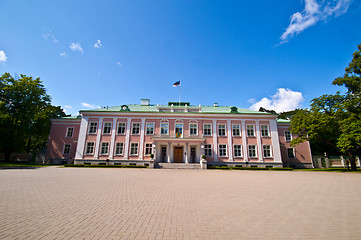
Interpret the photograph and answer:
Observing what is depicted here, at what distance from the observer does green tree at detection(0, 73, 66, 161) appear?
2506 cm

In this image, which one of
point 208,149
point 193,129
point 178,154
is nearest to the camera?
point 178,154

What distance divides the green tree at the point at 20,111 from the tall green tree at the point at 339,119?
43628 millimetres

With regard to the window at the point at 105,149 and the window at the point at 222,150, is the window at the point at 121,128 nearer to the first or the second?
the window at the point at 105,149

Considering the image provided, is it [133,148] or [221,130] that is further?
[221,130]

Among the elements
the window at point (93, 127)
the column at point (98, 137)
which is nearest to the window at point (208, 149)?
the column at point (98, 137)

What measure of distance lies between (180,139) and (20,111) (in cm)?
2781

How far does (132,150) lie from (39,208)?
22.9 metres

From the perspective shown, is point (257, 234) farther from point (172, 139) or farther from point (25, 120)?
point (25, 120)

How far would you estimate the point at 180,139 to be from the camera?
2570 centimetres

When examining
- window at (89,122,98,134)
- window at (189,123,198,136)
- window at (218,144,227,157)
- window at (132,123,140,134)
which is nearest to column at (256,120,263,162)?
window at (218,144,227,157)

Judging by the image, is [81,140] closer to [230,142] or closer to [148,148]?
[148,148]

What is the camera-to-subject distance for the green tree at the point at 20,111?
25062 millimetres

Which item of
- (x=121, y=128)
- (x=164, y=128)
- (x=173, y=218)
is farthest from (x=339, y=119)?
(x=121, y=128)

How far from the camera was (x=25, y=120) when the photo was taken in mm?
27109
